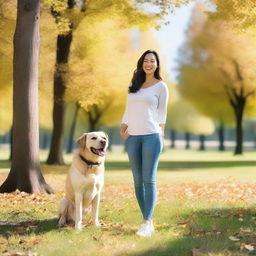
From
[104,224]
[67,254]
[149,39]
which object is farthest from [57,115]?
[67,254]

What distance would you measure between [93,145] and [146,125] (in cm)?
75

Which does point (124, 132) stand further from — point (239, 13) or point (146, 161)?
point (239, 13)

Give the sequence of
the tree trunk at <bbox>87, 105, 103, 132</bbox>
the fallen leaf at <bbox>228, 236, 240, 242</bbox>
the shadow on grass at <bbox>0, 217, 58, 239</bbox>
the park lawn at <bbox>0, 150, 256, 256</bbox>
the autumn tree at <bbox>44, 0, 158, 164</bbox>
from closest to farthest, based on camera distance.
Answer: the park lawn at <bbox>0, 150, 256, 256</bbox>
the fallen leaf at <bbox>228, 236, 240, 242</bbox>
the shadow on grass at <bbox>0, 217, 58, 239</bbox>
the autumn tree at <bbox>44, 0, 158, 164</bbox>
the tree trunk at <bbox>87, 105, 103, 132</bbox>

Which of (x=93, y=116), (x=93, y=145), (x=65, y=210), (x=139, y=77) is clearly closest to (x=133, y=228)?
(x=65, y=210)

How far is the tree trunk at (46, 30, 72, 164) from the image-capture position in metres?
21.7

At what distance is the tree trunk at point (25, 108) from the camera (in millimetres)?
10844

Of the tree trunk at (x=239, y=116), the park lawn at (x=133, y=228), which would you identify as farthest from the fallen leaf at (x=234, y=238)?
the tree trunk at (x=239, y=116)

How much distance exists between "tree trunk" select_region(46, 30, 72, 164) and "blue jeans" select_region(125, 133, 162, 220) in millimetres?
15357

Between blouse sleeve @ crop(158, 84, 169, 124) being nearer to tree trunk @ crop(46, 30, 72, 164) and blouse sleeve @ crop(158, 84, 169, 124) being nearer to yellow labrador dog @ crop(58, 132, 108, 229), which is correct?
yellow labrador dog @ crop(58, 132, 108, 229)

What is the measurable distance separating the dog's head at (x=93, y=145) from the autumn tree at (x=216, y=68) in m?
23.9

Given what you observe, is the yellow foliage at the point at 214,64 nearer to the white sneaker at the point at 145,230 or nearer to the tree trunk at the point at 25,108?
the tree trunk at the point at 25,108

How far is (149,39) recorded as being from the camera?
32281mm

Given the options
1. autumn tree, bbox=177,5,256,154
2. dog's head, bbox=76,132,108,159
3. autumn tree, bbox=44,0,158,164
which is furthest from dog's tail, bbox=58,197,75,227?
autumn tree, bbox=177,5,256,154

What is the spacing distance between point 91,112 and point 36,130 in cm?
2656
